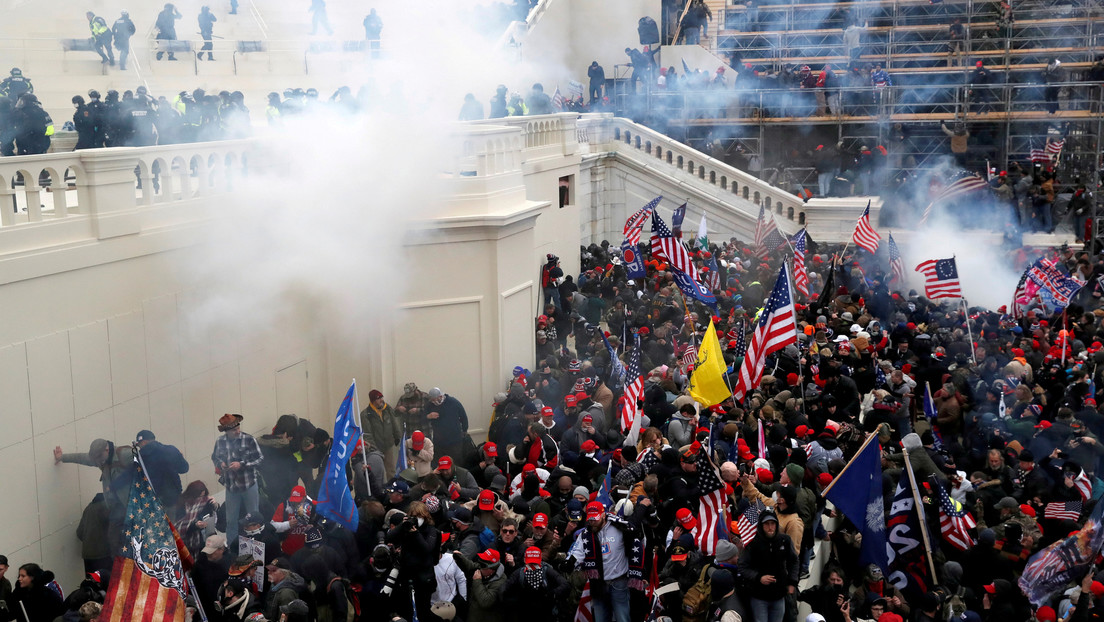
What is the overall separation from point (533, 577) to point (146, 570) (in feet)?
8.50

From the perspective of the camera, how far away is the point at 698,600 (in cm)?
838

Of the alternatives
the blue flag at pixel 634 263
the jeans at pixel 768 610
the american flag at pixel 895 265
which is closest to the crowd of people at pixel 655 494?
the jeans at pixel 768 610

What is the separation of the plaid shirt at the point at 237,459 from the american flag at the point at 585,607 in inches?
126

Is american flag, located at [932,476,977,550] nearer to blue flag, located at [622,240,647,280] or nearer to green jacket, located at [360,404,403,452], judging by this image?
green jacket, located at [360,404,403,452]

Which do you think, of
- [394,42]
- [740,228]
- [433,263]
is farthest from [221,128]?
[394,42]

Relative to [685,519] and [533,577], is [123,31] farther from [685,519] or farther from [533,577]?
[685,519]

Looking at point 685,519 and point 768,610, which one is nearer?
point 768,610

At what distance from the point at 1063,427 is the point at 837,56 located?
820 inches

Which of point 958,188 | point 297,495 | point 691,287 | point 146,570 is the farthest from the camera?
point 958,188

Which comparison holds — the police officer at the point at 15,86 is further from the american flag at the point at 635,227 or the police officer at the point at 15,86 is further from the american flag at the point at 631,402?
the american flag at the point at 635,227

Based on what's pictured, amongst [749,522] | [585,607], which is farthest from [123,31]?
[749,522]

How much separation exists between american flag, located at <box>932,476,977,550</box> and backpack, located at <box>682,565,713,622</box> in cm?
211

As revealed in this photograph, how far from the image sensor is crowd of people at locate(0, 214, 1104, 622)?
27.5 ft

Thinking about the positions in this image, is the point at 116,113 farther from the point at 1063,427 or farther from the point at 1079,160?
the point at 1079,160
